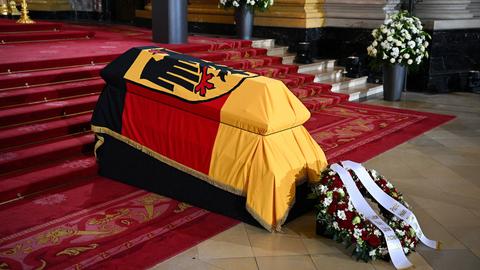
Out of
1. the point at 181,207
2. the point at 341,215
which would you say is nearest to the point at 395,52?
the point at 181,207

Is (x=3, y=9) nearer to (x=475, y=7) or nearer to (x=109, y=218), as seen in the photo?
(x=109, y=218)

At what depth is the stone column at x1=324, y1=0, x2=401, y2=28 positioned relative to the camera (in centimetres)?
965

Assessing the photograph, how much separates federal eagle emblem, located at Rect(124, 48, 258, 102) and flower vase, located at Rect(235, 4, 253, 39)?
16.7 ft

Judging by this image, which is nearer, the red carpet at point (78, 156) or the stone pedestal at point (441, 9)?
the red carpet at point (78, 156)

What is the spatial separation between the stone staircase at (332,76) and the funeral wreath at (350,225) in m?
5.40

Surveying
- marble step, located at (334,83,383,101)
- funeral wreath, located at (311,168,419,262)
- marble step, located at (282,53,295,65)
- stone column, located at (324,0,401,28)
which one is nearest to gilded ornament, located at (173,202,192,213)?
funeral wreath, located at (311,168,419,262)

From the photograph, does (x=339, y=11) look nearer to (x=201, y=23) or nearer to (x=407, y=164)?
(x=201, y=23)

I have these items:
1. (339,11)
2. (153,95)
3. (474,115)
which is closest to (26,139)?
(153,95)

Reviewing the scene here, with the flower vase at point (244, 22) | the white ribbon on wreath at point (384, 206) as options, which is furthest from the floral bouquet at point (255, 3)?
the white ribbon on wreath at point (384, 206)

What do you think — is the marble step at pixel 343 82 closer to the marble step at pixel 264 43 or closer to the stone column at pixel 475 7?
the marble step at pixel 264 43

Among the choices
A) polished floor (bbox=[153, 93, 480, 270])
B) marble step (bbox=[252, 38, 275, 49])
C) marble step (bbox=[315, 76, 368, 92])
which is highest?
marble step (bbox=[252, 38, 275, 49])

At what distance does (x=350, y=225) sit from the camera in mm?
3418

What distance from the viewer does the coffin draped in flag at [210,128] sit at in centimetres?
373

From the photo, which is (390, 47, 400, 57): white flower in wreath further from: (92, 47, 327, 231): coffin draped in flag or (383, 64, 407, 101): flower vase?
(92, 47, 327, 231): coffin draped in flag
